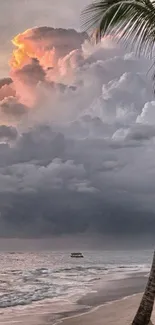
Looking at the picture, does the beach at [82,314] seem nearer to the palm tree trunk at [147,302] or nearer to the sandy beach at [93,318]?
the sandy beach at [93,318]

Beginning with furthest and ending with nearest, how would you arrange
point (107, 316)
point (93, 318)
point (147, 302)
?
A: point (107, 316) < point (93, 318) < point (147, 302)

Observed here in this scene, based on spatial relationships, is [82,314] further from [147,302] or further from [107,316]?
[147,302]

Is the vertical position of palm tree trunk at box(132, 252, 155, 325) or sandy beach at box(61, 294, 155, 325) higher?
palm tree trunk at box(132, 252, 155, 325)

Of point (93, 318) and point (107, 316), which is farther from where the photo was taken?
point (107, 316)

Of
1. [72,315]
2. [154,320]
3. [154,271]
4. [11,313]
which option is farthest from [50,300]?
[154,271]

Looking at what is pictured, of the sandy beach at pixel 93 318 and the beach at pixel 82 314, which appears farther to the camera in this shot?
the beach at pixel 82 314

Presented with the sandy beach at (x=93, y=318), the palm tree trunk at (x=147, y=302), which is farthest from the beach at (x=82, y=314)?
A: the palm tree trunk at (x=147, y=302)

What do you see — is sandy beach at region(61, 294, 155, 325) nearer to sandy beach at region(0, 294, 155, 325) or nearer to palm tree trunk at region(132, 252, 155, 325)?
sandy beach at region(0, 294, 155, 325)

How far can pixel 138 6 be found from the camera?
39.2 ft

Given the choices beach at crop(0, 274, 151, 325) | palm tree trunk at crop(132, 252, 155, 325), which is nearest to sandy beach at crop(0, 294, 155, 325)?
beach at crop(0, 274, 151, 325)

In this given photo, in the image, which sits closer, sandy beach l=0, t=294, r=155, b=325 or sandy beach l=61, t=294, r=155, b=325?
sandy beach l=61, t=294, r=155, b=325

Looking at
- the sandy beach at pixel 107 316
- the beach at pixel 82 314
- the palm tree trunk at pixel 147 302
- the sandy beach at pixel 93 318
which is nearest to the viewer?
the palm tree trunk at pixel 147 302

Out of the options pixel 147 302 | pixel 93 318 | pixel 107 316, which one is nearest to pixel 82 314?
pixel 107 316

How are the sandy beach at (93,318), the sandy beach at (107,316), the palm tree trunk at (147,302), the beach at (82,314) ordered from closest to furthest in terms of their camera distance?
1. the palm tree trunk at (147,302)
2. the sandy beach at (107,316)
3. the sandy beach at (93,318)
4. the beach at (82,314)
